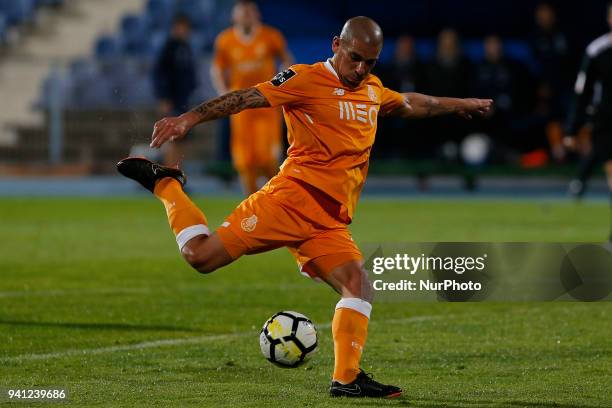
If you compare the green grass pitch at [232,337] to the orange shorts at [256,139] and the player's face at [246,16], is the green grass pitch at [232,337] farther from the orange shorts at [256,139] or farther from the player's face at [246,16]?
the player's face at [246,16]

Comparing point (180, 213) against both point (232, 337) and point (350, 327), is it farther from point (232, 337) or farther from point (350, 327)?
point (232, 337)

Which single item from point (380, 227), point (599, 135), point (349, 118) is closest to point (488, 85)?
point (380, 227)

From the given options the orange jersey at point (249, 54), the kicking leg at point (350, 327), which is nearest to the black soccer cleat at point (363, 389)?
the kicking leg at point (350, 327)

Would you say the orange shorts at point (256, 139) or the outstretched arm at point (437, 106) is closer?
the outstretched arm at point (437, 106)

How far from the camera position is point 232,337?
8180mm

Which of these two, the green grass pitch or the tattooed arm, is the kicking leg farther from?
the tattooed arm

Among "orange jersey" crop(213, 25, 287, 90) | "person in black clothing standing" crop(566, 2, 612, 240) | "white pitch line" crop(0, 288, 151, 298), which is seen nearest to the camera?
"white pitch line" crop(0, 288, 151, 298)

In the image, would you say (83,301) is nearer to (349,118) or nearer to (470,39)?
(349,118)

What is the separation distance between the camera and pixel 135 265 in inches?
487

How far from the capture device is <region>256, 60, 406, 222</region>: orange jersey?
21.7 feet

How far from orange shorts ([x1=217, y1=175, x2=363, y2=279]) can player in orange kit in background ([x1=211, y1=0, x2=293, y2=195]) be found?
9.17m

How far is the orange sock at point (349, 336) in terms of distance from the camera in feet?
20.5

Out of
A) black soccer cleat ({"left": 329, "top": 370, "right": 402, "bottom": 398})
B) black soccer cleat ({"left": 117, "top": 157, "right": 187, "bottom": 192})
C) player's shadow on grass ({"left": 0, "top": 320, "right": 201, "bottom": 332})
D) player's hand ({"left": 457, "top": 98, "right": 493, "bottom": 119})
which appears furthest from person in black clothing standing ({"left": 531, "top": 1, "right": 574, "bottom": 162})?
black soccer cleat ({"left": 329, "top": 370, "right": 402, "bottom": 398})

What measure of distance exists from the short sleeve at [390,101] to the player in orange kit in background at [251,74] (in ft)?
29.0
